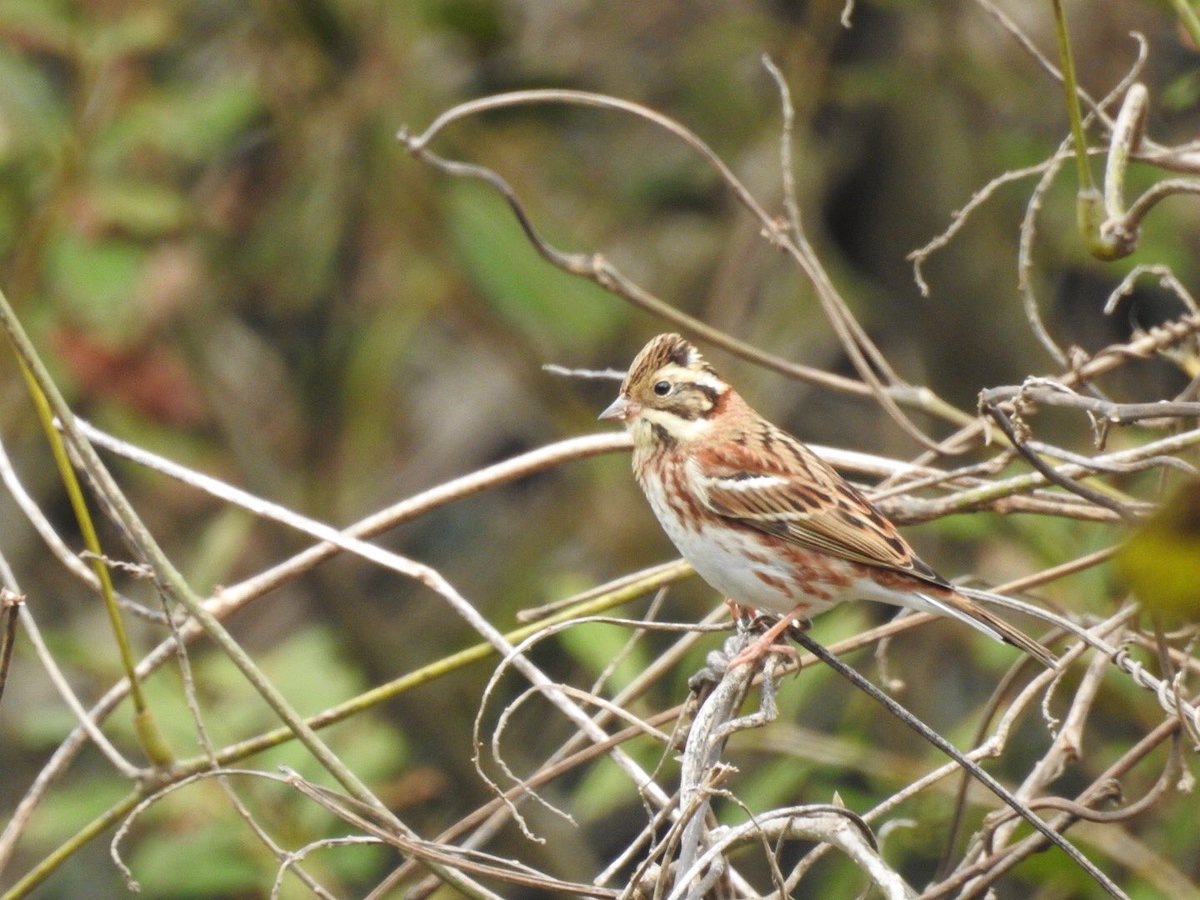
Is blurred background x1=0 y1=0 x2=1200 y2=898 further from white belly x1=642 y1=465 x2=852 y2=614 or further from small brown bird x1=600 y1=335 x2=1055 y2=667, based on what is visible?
white belly x1=642 y1=465 x2=852 y2=614

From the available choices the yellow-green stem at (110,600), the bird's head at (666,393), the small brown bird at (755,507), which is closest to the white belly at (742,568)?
the small brown bird at (755,507)

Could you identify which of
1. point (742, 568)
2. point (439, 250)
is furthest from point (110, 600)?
point (439, 250)

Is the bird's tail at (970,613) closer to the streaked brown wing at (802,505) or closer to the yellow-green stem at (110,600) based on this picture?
the streaked brown wing at (802,505)

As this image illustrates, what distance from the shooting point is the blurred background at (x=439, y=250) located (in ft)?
14.8

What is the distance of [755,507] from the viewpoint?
10.4 ft

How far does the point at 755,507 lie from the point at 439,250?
7.71 feet

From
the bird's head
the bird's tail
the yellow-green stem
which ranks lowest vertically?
the bird's tail

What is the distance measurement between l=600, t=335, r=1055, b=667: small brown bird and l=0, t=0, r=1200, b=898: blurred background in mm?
994

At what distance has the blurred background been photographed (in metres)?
4.50

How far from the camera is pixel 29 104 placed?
4.51m

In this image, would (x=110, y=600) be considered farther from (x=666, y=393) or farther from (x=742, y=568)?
(x=666, y=393)

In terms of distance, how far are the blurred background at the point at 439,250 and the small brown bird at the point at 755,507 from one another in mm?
994

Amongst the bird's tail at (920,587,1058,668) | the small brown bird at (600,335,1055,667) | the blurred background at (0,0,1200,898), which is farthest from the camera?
the blurred background at (0,0,1200,898)

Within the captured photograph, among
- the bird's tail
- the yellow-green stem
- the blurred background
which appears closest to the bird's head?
the bird's tail
